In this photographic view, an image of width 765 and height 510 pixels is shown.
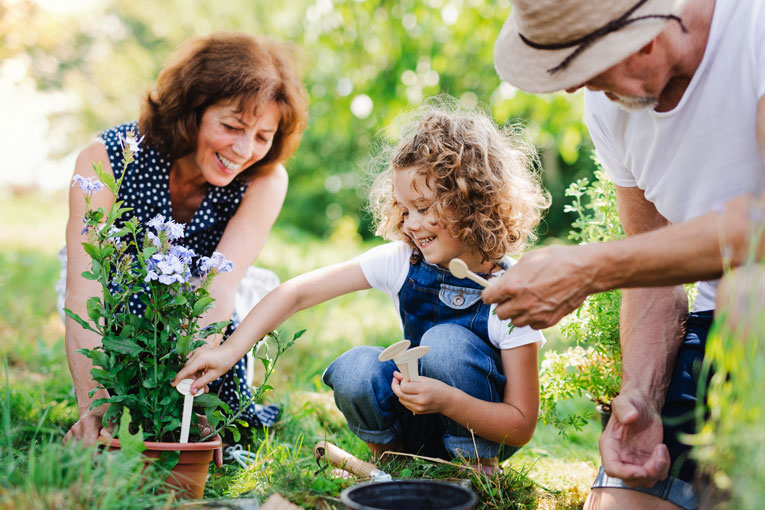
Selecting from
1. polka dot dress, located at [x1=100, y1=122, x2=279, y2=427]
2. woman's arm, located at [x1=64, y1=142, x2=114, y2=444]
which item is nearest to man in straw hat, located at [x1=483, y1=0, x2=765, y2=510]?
woman's arm, located at [x1=64, y1=142, x2=114, y2=444]

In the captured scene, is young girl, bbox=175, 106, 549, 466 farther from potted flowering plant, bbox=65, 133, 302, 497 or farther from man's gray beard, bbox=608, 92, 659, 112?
man's gray beard, bbox=608, 92, 659, 112

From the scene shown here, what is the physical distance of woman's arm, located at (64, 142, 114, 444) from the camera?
1933 millimetres

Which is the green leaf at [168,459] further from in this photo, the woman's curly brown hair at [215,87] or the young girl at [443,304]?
the woman's curly brown hair at [215,87]

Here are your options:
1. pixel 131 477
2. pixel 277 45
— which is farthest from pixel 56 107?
pixel 131 477

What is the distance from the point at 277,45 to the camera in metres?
2.82

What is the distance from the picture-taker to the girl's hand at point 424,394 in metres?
1.92

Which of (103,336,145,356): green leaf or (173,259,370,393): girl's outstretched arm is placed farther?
(173,259,370,393): girl's outstretched arm

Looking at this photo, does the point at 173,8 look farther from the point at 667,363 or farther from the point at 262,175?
the point at 667,363

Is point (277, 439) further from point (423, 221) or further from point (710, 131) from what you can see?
point (710, 131)

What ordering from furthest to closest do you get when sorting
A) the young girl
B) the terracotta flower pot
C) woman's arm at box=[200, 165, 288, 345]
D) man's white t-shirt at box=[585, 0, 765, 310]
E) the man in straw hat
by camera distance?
1. woman's arm at box=[200, 165, 288, 345]
2. the young girl
3. the terracotta flower pot
4. man's white t-shirt at box=[585, 0, 765, 310]
5. the man in straw hat

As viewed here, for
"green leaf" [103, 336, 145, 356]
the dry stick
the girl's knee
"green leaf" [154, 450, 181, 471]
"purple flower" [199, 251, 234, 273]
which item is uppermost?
"purple flower" [199, 251, 234, 273]

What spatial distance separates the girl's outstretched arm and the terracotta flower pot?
15cm

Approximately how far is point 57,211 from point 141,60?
13.4 ft

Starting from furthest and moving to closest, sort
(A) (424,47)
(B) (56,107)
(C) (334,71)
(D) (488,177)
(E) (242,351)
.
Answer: (B) (56,107), (C) (334,71), (A) (424,47), (D) (488,177), (E) (242,351)
